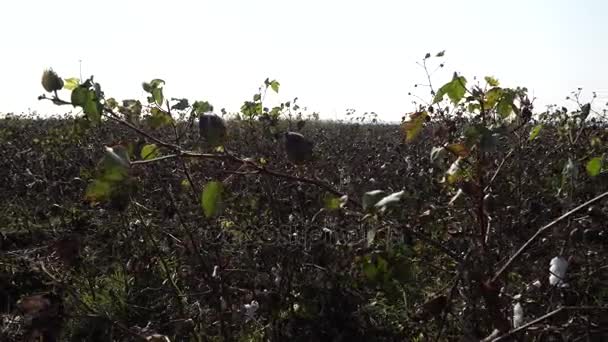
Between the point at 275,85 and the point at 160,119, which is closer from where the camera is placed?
the point at 160,119

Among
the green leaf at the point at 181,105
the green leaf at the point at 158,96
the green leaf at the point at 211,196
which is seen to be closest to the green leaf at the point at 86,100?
the green leaf at the point at 211,196

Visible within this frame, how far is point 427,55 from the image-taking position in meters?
2.11

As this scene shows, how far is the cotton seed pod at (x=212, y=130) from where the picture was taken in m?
0.84

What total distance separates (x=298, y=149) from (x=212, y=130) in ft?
0.43

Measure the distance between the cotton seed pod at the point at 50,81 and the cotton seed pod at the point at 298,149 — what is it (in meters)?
0.40

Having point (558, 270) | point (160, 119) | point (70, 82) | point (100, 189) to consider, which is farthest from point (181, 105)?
point (558, 270)

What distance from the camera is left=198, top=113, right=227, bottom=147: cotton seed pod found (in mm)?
843

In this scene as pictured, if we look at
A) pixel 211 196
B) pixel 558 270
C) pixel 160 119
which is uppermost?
pixel 160 119

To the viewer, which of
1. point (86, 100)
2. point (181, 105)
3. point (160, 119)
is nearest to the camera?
point (86, 100)

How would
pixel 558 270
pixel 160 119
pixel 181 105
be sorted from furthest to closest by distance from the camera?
1. pixel 181 105
2. pixel 160 119
3. pixel 558 270

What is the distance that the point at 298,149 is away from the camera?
848 mm

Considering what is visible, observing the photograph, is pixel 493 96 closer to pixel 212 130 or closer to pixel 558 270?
pixel 558 270

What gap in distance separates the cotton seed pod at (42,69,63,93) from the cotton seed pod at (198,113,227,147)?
275 mm

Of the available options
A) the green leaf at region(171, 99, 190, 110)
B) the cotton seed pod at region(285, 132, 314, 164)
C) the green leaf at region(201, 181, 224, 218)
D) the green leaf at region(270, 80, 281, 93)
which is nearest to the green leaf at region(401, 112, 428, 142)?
the cotton seed pod at region(285, 132, 314, 164)
